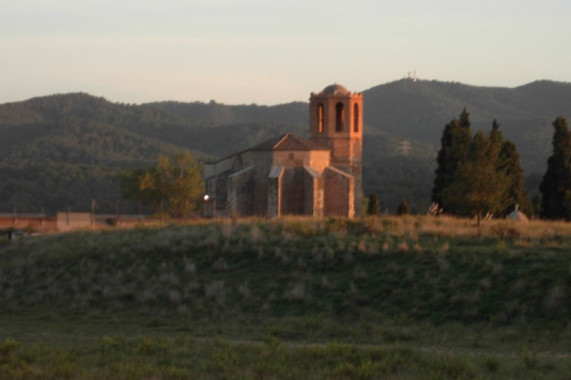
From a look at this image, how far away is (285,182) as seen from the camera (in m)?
44.1

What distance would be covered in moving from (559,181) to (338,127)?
13272 mm

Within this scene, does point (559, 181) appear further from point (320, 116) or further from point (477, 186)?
point (320, 116)

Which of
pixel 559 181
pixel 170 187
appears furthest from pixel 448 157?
pixel 170 187

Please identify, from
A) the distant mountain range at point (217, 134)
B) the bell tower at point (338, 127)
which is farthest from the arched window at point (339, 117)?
the distant mountain range at point (217, 134)

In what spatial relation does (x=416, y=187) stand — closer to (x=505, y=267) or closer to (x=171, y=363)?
(x=505, y=267)

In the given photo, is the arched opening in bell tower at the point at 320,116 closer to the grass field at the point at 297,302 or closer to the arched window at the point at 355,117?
the arched window at the point at 355,117

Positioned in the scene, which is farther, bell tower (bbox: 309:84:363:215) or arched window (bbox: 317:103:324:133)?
arched window (bbox: 317:103:324:133)

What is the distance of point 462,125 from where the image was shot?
44.2 meters

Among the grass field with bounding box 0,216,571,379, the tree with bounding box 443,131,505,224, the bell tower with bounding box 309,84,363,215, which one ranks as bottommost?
the grass field with bounding box 0,216,571,379

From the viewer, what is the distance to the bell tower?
4944 centimetres

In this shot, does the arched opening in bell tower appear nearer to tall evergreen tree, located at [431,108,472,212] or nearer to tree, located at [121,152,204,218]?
tall evergreen tree, located at [431,108,472,212]

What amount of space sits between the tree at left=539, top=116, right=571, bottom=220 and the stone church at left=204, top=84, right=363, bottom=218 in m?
8.22

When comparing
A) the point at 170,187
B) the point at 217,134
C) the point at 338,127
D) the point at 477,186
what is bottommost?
the point at 477,186

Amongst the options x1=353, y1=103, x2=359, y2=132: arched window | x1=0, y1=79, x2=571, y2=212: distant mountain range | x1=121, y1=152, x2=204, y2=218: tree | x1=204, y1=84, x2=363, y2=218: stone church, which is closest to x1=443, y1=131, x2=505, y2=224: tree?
x1=204, y1=84, x2=363, y2=218: stone church
